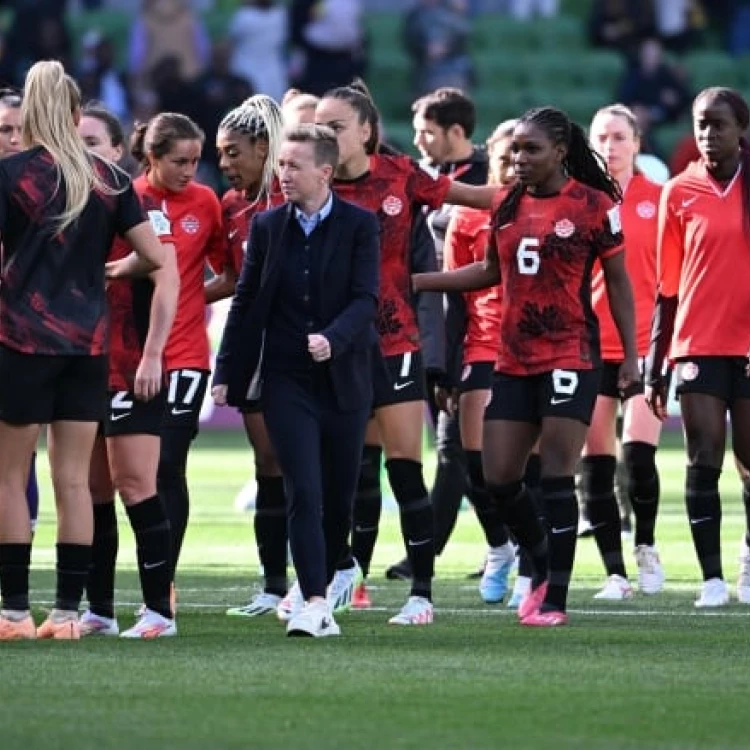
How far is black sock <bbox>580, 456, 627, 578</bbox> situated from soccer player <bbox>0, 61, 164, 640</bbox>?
3.45 metres

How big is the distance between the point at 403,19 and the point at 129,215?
24.0 meters

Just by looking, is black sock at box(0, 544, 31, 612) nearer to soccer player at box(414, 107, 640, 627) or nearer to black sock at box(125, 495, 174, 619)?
black sock at box(125, 495, 174, 619)

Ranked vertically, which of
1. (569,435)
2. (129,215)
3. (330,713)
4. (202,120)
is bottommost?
(330,713)

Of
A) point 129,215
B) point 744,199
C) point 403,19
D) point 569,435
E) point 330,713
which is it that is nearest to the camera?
point 330,713

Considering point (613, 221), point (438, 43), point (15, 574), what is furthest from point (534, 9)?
point (15, 574)

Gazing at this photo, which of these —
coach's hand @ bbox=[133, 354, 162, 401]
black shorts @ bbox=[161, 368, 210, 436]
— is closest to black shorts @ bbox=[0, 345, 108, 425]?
coach's hand @ bbox=[133, 354, 162, 401]

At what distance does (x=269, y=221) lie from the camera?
1070 cm

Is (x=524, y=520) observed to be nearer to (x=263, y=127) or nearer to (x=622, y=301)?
(x=622, y=301)

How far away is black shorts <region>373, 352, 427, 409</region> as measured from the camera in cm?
1160

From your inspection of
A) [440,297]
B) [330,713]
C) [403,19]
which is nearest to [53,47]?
[403,19]

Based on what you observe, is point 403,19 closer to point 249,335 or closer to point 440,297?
point 440,297

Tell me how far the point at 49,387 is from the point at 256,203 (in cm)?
198

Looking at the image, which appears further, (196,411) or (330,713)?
(196,411)

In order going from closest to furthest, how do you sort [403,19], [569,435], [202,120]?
[569,435]
[202,120]
[403,19]
